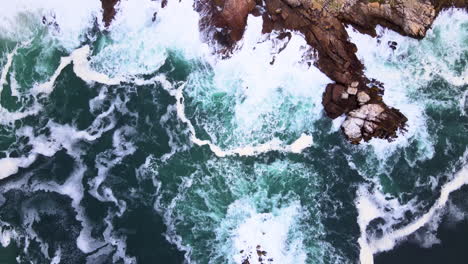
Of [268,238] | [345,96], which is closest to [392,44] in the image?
[345,96]

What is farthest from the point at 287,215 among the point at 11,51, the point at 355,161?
the point at 11,51

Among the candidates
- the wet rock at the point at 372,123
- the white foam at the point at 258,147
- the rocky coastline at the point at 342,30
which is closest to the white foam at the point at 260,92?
the white foam at the point at 258,147

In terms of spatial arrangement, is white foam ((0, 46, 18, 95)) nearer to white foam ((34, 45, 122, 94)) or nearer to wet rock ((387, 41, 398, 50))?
white foam ((34, 45, 122, 94))

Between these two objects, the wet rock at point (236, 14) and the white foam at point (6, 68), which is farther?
the white foam at point (6, 68)

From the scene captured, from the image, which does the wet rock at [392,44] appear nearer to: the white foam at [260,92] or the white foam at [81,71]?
the white foam at [260,92]

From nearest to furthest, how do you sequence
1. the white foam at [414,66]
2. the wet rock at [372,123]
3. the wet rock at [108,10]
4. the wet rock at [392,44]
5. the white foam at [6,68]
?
the wet rock at [372,123], the white foam at [414,66], the wet rock at [392,44], the white foam at [6,68], the wet rock at [108,10]

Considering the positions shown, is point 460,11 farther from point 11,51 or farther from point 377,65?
point 11,51

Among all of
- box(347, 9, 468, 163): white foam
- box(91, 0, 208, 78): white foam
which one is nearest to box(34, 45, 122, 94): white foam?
box(91, 0, 208, 78): white foam

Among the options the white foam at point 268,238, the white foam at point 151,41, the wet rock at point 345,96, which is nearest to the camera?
the white foam at point 268,238
